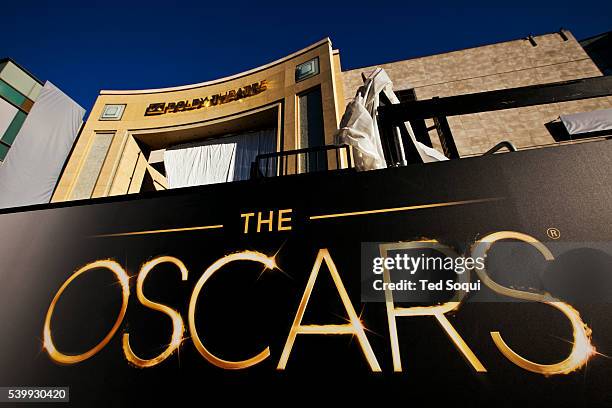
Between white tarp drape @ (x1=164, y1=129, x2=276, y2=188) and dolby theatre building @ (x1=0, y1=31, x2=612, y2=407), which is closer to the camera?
dolby theatre building @ (x1=0, y1=31, x2=612, y2=407)

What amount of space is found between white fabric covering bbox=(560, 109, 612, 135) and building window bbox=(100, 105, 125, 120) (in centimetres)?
1767

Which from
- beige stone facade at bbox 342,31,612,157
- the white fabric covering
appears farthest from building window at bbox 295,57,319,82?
the white fabric covering

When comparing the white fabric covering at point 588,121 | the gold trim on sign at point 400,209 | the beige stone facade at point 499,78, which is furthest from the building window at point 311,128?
the white fabric covering at point 588,121

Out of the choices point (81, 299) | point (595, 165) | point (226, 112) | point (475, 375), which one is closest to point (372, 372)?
point (475, 375)

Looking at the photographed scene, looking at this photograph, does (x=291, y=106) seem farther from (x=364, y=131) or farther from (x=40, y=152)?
(x=40, y=152)

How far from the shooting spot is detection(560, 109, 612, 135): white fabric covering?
7.88 metres

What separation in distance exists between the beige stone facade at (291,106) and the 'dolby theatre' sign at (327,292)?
7.31m

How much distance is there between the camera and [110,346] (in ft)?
7.76

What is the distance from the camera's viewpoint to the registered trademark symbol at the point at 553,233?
183 centimetres

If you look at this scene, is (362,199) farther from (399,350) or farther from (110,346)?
(110,346)

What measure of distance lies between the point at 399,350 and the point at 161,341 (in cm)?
192

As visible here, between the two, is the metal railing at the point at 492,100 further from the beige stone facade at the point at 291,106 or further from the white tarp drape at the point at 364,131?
the beige stone facade at the point at 291,106

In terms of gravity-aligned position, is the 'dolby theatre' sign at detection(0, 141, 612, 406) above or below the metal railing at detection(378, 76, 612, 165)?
below

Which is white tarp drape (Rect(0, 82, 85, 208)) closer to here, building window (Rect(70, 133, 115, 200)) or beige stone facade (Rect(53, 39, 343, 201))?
beige stone facade (Rect(53, 39, 343, 201))
